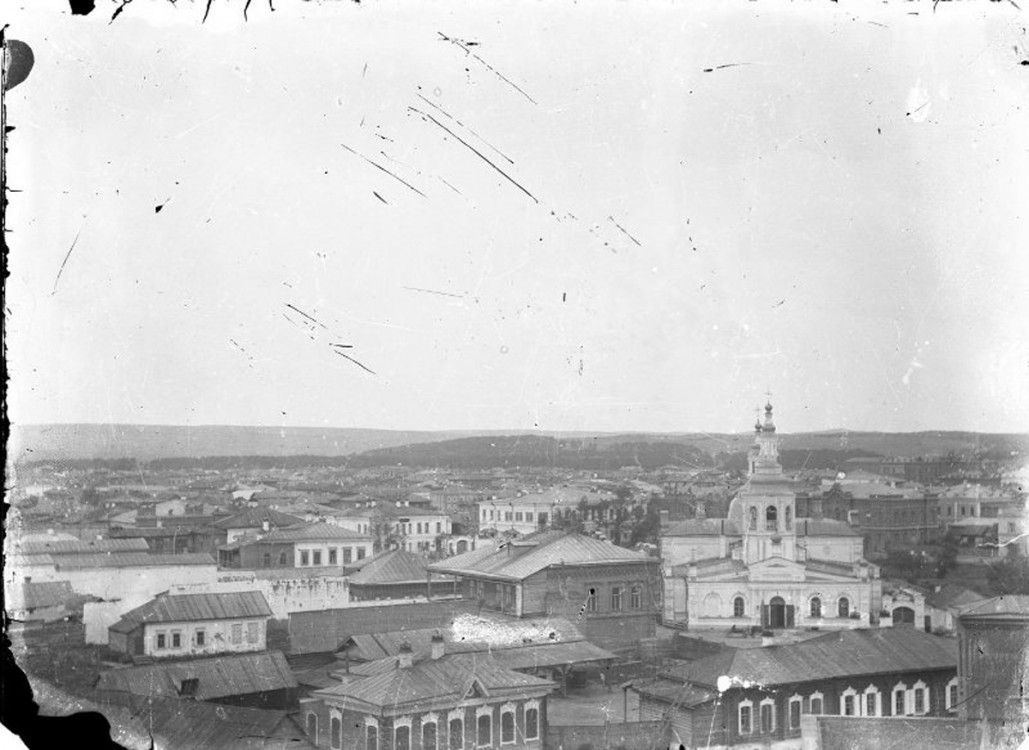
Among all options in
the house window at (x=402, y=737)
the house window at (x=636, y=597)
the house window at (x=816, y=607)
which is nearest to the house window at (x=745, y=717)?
the house window at (x=816, y=607)

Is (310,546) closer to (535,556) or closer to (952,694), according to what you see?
(535,556)

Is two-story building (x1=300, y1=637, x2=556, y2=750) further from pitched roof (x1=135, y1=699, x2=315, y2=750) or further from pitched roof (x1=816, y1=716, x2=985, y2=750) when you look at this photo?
pitched roof (x1=816, y1=716, x2=985, y2=750)

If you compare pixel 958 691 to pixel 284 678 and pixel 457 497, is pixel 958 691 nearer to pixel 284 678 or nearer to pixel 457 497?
Result: pixel 457 497

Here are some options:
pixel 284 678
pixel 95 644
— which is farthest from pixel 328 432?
pixel 95 644

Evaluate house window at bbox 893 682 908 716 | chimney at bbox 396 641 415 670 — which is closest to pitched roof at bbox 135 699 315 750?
chimney at bbox 396 641 415 670

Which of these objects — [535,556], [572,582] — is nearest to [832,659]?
[572,582]

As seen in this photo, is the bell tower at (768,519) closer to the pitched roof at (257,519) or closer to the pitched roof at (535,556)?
the pitched roof at (535,556)
